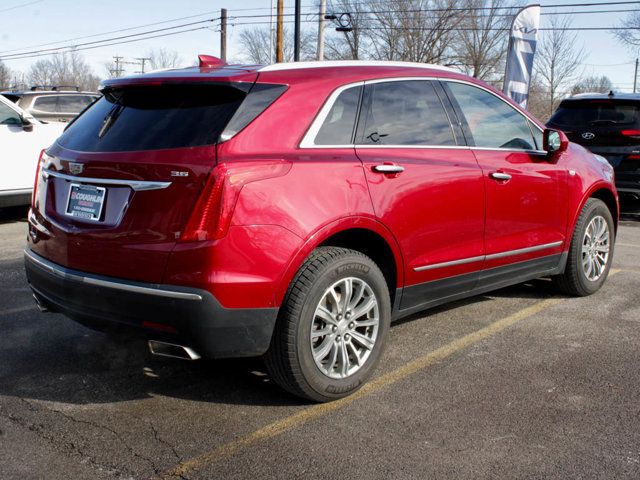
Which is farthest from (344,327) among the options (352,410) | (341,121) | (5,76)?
(5,76)

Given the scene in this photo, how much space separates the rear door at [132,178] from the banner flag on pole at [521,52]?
1064 cm

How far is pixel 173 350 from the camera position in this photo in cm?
338

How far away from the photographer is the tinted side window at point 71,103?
1568 cm

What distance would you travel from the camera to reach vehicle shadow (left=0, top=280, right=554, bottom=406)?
378 centimetres

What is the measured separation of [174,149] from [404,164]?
4.36ft

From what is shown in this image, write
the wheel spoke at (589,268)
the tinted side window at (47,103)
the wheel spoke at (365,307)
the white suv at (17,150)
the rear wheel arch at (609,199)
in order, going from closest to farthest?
1. the wheel spoke at (365,307)
2. the wheel spoke at (589,268)
3. the rear wheel arch at (609,199)
4. the white suv at (17,150)
5. the tinted side window at (47,103)

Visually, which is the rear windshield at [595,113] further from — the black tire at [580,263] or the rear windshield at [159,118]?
the rear windshield at [159,118]

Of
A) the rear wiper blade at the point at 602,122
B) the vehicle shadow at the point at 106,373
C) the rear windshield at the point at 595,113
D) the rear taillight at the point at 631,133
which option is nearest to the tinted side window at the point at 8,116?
the vehicle shadow at the point at 106,373

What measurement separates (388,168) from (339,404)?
1.28 meters

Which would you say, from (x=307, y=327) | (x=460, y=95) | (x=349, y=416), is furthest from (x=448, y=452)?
(x=460, y=95)

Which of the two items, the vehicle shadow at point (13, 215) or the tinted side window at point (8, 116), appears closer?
the tinted side window at point (8, 116)

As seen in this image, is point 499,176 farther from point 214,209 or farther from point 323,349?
point 214,209

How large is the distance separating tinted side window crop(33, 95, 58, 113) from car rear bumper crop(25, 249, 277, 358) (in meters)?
12.9

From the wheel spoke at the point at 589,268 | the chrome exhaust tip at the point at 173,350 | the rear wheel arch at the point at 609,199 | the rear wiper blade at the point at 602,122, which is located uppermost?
the rear wiper blade at the point at 602,122
